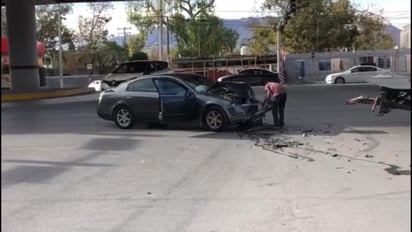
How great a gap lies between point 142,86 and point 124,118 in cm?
94

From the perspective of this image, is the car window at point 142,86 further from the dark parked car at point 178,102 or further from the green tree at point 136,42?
the green tree at point 136,42

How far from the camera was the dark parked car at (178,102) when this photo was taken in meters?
14.4

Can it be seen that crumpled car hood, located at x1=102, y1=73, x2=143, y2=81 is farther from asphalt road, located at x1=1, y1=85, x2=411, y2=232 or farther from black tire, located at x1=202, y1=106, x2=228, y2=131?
black tire, located at x1=202, y1=106, x2=228, y2=131

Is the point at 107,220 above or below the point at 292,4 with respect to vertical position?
below

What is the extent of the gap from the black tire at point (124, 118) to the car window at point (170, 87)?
3.30 feet

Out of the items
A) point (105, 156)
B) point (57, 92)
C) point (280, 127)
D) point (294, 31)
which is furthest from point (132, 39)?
point (105, 156)

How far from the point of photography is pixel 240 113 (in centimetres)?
1430

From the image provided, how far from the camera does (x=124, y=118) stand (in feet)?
50.5

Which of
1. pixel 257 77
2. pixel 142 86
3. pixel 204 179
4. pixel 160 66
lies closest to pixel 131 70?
pixel 160 66

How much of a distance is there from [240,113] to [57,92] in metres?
12.1

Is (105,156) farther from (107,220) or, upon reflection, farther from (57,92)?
A: (57,92)

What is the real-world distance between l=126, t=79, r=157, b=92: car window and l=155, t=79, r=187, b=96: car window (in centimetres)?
19

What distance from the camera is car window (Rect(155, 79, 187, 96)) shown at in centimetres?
1495

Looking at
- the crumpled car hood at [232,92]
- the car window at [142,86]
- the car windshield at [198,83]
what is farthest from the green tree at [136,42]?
the crumpled car hood at [232,92]
